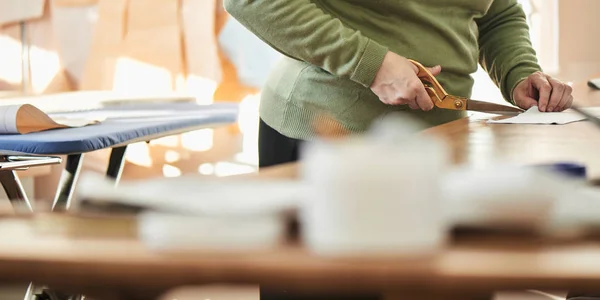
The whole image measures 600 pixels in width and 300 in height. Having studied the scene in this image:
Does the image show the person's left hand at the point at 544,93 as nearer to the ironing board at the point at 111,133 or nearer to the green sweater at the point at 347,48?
the green sweater at the point at 347,48

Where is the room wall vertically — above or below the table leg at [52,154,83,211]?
above

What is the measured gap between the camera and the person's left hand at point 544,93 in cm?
124

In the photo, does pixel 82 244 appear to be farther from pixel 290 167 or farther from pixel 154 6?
pixel 154 6

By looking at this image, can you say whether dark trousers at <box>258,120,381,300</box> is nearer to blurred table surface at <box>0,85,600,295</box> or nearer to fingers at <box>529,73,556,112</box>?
fingers at <box>529,73,556,112</box>

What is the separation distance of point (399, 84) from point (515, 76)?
46 cm

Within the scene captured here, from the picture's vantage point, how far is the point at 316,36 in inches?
39.4

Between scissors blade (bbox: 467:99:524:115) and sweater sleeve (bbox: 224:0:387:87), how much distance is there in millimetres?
193

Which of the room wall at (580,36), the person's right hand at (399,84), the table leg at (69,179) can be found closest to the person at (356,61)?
the person's right hand at (399,84)

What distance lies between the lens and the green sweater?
39.4 inches

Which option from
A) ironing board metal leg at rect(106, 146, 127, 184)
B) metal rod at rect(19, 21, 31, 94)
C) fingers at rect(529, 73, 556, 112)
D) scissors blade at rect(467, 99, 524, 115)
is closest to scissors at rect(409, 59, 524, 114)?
scissors blade at rect(467, 99, 524, 115)

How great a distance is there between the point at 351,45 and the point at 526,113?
0.33m

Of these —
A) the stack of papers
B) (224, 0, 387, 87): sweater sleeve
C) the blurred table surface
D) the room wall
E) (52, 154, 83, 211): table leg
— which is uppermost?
the room wall

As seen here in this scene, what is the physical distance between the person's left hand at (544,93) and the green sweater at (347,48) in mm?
114

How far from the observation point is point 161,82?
3.18 m
